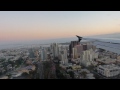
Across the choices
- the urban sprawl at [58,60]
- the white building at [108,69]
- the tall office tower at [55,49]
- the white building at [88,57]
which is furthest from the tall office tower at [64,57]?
the white building at [108,69]

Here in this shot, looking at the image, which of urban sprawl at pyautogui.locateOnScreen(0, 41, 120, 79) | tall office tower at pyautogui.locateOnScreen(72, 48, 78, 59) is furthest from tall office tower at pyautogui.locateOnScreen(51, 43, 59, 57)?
tall office tower at pyautogui.locateOnScreen(72, 48, 78, 59)

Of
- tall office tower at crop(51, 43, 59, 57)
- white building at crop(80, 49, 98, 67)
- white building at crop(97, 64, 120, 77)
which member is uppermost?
tall office tower at crop(51, 43, 59, 57)

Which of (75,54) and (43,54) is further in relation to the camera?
(43,54)

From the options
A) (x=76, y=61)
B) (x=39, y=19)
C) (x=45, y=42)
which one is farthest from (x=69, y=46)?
(x=39, y=19)

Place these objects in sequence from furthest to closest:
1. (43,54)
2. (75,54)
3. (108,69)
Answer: (43,54)
(75,54)
(108,69)

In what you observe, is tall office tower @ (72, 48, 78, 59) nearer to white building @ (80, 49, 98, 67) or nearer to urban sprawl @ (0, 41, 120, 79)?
urban sprawl @ (0, 41, 120, 79)

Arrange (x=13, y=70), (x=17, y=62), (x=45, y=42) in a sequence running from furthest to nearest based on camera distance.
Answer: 1. (x=45, y=42)
2. (x=17, y=62)
3. (x=13, y=70)

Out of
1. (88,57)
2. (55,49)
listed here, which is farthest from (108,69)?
(55,49)

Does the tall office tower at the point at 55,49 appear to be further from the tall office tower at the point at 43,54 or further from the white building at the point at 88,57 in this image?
the white building at the point at 88,57

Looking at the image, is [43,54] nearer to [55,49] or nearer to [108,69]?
[55,49]
